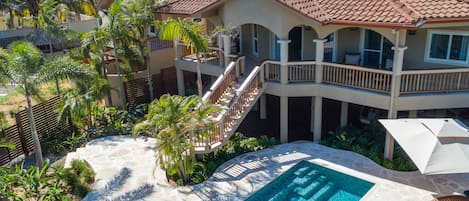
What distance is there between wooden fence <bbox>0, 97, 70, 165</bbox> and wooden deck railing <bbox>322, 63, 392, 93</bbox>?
42.6ft

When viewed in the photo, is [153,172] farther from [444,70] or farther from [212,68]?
[444,70]

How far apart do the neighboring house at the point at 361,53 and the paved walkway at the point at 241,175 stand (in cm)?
133

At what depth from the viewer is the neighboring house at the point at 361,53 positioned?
46.7 feet

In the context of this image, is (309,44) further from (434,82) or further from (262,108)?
(434,82)

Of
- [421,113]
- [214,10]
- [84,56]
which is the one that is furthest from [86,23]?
[421,113]

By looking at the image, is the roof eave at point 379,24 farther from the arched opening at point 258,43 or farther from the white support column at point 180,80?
the white support column at point 180,80

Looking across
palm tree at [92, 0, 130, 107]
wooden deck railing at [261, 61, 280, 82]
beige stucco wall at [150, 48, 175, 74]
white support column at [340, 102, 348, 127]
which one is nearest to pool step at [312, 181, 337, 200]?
white support column at [340, 102, 348, 127]

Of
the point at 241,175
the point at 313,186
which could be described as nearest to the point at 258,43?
the point at 241,175

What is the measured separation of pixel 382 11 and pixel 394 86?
9.49 feet

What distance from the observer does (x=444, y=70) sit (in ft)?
47.6

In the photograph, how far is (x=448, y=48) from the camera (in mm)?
15695

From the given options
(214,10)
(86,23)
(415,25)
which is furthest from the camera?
(86,23)

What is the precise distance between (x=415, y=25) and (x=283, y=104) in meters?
6.39

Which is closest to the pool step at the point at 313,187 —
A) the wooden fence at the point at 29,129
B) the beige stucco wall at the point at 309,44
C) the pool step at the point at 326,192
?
the pool step at the point at 326,192
